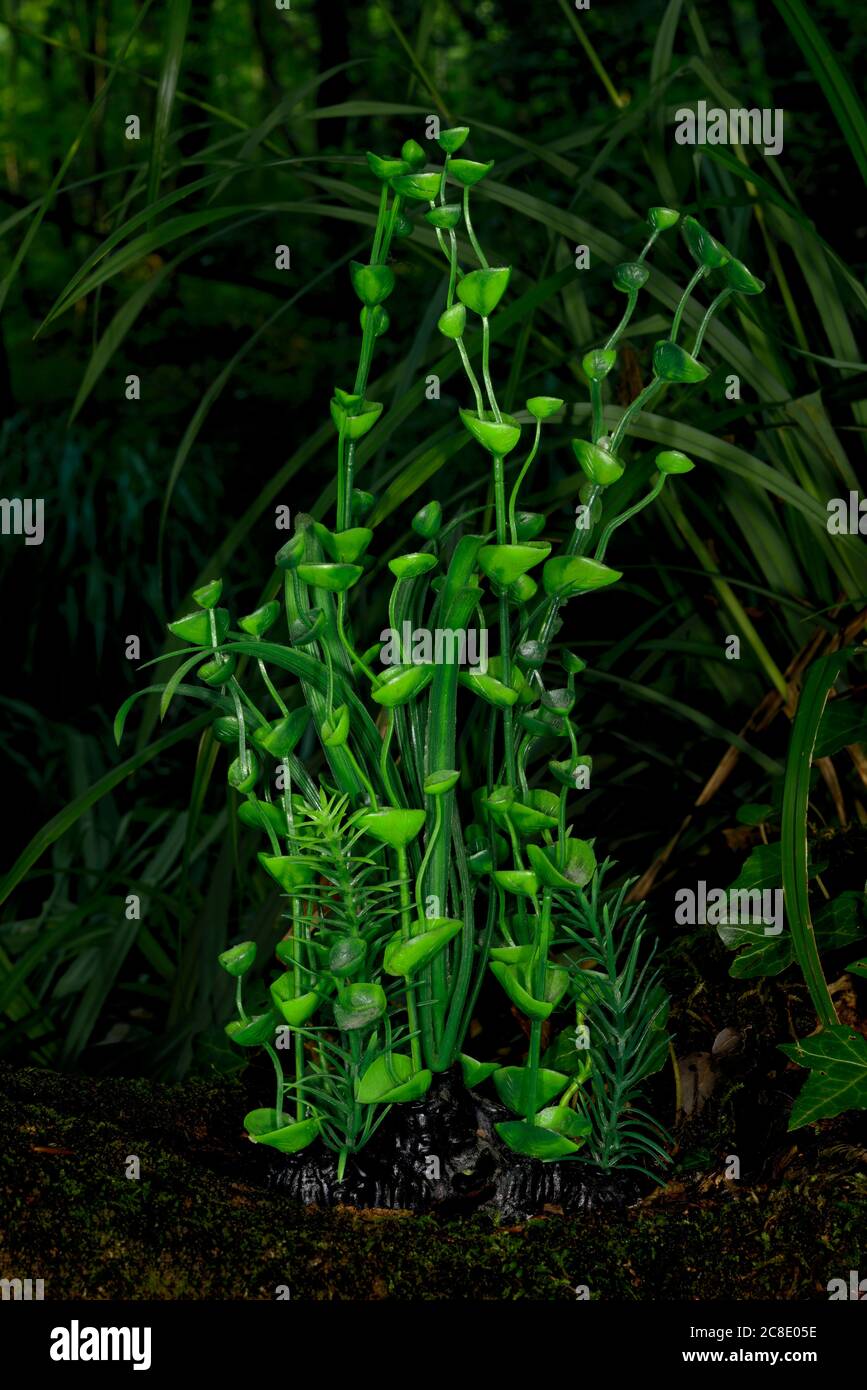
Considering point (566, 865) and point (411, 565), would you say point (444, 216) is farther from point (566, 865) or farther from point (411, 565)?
point (566, 865)

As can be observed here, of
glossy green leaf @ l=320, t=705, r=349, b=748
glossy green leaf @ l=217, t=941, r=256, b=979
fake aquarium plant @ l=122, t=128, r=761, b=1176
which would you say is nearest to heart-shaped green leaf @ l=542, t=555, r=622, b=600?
fake aquarium plant @ l=122, t=128, r=761, b=1176

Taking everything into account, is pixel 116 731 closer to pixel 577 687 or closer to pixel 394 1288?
pixel 394 1288

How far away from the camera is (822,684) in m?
0.65

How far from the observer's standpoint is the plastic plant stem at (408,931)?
0.59m

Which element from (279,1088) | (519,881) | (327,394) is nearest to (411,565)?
(519,881)

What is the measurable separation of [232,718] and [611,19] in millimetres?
2259

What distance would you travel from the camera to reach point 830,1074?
62 centimetres

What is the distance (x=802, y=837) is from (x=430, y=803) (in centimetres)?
17

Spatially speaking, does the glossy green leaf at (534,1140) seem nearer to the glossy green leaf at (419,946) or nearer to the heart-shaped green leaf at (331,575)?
the glossy green leaf at (419,946)

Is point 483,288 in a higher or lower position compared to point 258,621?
higher

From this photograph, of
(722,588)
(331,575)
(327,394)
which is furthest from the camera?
(327,394)

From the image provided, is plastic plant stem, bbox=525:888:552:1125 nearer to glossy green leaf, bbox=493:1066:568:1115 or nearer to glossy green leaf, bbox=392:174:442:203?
glossy green leaf, bbox=493:1066:568:1115

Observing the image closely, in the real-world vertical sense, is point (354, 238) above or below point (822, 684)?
above

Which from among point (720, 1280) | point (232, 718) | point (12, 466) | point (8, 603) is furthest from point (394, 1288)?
point (12, 466)
